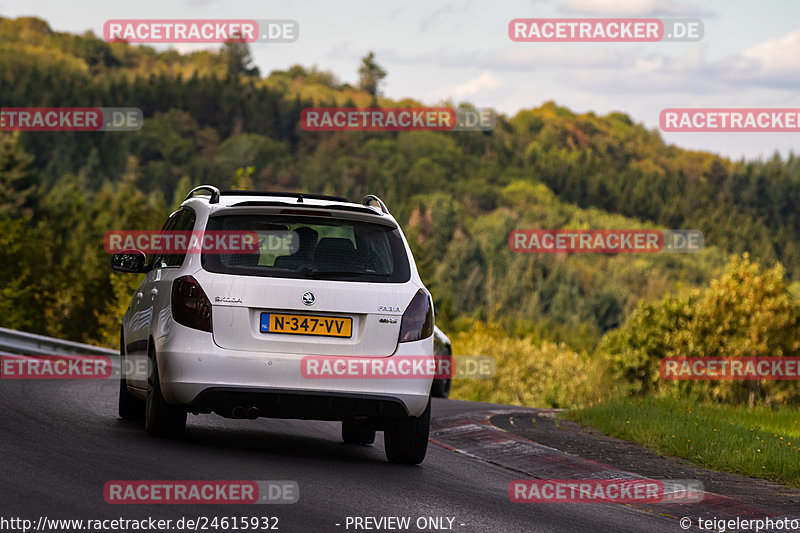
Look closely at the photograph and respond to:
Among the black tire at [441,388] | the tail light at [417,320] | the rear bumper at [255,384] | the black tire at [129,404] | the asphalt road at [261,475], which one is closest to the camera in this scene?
the asphalt road at [261,475]

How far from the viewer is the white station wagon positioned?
28.2 ft

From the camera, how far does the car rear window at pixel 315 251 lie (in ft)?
28.8

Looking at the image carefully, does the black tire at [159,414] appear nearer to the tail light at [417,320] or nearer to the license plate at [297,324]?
the license plate at [297,324]

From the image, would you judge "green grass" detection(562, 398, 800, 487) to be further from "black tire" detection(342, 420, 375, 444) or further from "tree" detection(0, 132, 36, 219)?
"tree" detection(0, 132, 36, 219)

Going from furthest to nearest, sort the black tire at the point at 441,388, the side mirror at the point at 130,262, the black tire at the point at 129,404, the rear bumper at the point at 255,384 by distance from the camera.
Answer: the black tire at the point at 441,388
the black tire at the point at 129,404
the side mirror at the point at 130,262
the rear bumper at the point at 255,384

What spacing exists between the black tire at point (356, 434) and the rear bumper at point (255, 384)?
2123 millimetres

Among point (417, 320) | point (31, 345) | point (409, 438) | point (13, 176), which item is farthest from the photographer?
point (13, 176)

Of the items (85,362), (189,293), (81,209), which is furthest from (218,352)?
(81,209)

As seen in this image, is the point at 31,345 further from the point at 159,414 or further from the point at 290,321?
the point at 290,321

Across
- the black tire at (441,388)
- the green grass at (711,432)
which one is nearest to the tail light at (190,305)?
the green grass at (711,432)

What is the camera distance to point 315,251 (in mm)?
8977

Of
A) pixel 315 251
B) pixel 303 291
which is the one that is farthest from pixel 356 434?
pixel 303 291

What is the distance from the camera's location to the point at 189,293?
8.77m

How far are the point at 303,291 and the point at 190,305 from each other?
819mm
